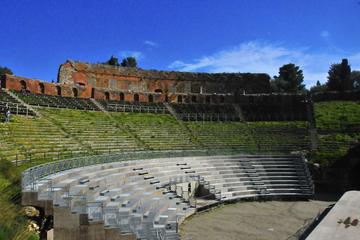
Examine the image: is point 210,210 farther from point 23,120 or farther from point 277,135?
point 277,135

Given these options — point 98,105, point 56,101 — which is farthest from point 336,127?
point 56,101

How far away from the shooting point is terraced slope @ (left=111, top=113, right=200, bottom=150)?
36719 millimetres

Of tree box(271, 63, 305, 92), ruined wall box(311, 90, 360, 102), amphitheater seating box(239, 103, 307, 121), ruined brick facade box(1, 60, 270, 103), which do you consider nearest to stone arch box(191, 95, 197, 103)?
ruined brick facade box(1, 60, 270, 103)

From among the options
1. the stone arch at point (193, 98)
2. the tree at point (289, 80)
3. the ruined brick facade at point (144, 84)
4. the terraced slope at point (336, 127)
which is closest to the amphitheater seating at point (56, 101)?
the ruined brick facade at point (144, 84)

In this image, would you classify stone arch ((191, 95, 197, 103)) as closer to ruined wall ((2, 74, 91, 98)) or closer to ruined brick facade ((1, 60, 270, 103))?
ruined brick facade ((1, 60, 270, 103))

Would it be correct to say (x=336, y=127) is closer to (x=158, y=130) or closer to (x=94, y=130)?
(x=158, y=130)

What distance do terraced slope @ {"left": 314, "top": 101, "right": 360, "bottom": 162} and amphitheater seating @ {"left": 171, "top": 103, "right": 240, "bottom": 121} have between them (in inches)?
407

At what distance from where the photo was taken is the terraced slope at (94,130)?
31.2 metres

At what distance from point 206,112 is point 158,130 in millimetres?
11082

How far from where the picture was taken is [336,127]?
134ft

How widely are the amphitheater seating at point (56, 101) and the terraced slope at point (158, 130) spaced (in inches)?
134

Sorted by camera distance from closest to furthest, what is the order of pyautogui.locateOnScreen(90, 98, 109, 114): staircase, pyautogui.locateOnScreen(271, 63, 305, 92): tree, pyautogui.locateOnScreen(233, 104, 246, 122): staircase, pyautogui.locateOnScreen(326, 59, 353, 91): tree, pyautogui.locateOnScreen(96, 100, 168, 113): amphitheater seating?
pyautogui.locateOnScreen(90, 98, 109, 114): staircase < pyautogui.locateOnScreen(96, 100, 168, 113): amphitheater seating < pyautogui.locateOnScreen(233, 104, 246, 122): staircase < pyautogui.locateOnScreen(326, 59, 353, 91): tree < pyautogui.locateOnScreen(271, 63, 305, 92): tree

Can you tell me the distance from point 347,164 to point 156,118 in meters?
21.3

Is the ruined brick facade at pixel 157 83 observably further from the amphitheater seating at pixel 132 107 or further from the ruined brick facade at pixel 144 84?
the amphitheater seating at pixel 132 107
